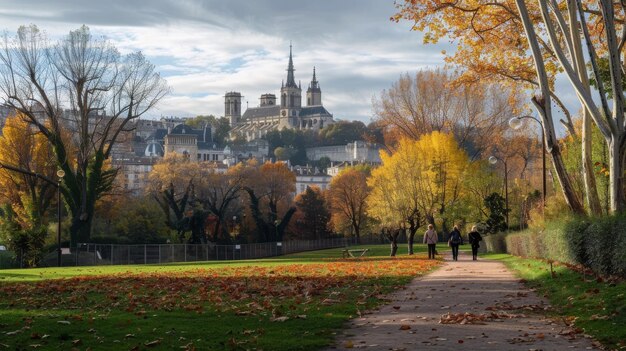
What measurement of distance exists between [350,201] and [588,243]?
80.4m

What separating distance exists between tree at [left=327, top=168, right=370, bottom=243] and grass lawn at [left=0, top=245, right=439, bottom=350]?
78.2 metres

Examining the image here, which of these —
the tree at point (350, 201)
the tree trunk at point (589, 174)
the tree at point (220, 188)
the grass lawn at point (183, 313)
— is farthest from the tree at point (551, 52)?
the tree at point (350, 201)

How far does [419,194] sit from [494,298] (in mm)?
44070

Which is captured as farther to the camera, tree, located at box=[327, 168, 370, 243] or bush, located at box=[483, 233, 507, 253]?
tree, located at box=[327, 168, 370, 243]

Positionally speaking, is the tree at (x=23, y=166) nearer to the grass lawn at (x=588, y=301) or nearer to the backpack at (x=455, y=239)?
the backpack at (x=455, y=239)

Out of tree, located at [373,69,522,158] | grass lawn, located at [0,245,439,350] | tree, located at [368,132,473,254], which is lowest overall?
grass lawn, located at [0,245,439,350]

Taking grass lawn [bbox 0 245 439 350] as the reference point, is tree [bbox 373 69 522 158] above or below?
above

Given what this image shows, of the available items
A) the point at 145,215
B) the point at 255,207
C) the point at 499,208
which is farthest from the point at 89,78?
the point at 499,208

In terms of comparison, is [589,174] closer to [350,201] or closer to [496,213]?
[496,213]

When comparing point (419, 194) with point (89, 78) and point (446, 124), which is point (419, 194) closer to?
point (446, 124)

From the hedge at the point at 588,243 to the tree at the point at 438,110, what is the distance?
43.8 metres

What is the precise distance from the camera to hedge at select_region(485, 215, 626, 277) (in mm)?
16734

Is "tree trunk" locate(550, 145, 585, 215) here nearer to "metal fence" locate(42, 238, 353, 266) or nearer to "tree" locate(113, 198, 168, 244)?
"metal fence" locate(42, 238, 353, 266)

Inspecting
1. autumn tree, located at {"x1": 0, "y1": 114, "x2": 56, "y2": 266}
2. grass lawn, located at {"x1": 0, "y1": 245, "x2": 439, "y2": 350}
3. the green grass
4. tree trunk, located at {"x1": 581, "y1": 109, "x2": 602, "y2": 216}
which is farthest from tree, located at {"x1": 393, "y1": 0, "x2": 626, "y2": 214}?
autumn tree, located at {"x1": 0, "y1": 114, "x2": 56, "y2": 266}
